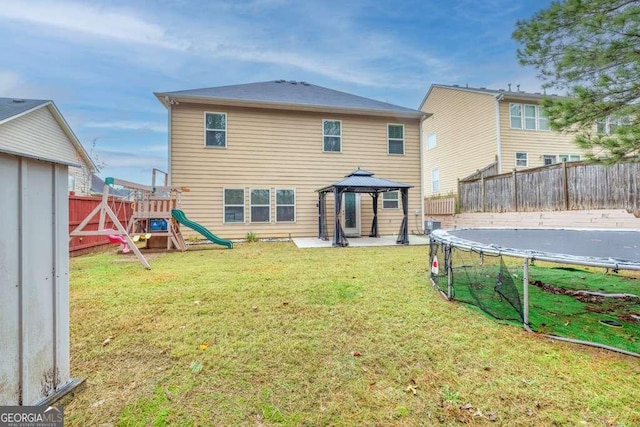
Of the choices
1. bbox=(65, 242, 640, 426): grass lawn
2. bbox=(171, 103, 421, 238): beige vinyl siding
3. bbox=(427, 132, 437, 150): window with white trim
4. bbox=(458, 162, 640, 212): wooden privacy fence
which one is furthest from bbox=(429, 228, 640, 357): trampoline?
bbox=(427, 132, 437, 150): window with white trim

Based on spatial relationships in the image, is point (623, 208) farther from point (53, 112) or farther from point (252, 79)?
point (53, 112)

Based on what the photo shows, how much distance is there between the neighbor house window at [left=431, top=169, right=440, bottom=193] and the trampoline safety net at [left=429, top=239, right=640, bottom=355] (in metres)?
14.2

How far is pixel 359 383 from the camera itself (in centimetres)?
215

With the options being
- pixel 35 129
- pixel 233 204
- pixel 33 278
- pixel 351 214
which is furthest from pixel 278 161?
pixel 33 278

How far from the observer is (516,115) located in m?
15.2

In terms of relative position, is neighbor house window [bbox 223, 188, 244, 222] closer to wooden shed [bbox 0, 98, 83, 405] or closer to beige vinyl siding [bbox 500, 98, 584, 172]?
wooden shed [bbox 0, 98, 83, 405]

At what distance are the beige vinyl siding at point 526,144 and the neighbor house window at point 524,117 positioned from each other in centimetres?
17

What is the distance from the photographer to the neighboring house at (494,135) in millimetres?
14945

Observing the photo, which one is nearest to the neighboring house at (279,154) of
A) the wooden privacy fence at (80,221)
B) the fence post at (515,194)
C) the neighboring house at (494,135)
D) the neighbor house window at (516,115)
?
the wooden privacy fence at (80,221)

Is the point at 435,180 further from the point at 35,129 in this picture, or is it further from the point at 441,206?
the point at 35,129

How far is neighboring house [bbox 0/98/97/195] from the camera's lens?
10594mm

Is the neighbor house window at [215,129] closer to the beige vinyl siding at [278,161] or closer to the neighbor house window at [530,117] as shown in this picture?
the beige vinyl siding at [278,161]

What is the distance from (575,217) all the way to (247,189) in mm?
11116

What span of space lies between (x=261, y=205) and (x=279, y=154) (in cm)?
215
